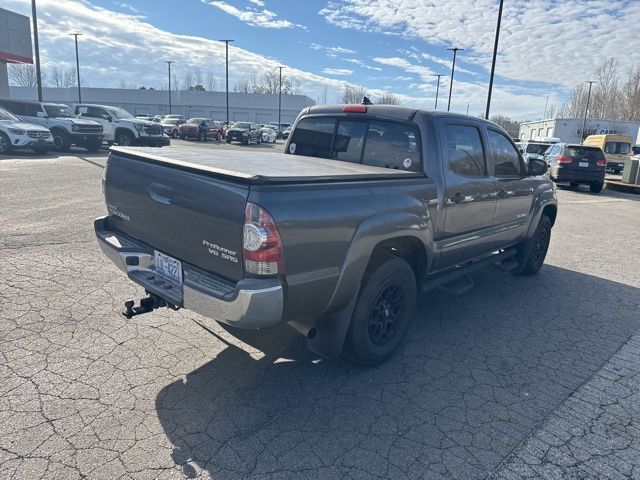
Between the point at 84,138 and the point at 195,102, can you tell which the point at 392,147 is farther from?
the point at 195,102

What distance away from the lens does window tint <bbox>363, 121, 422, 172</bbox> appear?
13.1 feet

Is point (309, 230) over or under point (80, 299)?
over

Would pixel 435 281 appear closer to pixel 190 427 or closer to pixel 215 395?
pixel 215 395

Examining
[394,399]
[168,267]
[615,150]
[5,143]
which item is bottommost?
[394,399]

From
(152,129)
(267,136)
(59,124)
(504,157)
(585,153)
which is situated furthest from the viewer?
→ (267,136)

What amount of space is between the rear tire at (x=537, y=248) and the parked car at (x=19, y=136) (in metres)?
17.4

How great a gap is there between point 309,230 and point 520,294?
12.7 ft

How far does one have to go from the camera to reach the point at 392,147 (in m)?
4.12

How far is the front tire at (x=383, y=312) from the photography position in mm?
3332

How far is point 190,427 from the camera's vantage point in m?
2.74

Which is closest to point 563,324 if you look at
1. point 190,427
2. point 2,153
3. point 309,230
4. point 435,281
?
point 435,281

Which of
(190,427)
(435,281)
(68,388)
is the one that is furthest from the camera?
(435,281)

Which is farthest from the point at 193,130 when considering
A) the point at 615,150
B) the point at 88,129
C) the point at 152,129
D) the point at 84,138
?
the point at 615,150

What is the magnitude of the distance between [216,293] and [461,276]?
2.91m
